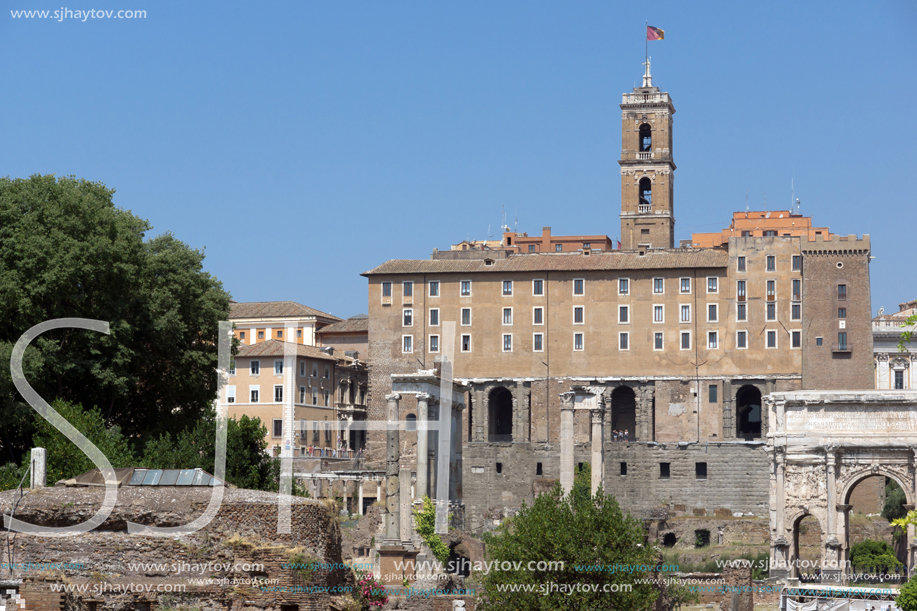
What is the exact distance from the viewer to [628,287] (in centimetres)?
7425

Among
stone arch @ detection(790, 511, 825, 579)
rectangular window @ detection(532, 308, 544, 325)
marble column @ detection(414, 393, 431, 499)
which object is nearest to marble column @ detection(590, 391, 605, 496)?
marble column @ detection(414, 393, 431, 499)

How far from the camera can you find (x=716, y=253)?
7481 cm

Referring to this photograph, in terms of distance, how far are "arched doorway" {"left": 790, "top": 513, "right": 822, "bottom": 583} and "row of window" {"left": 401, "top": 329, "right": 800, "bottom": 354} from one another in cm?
1493

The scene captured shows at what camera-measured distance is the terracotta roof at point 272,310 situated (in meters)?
90.3

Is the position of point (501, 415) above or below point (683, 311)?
below

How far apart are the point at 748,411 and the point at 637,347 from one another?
36.4ft

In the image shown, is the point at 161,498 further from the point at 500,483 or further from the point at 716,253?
the point at 716,253

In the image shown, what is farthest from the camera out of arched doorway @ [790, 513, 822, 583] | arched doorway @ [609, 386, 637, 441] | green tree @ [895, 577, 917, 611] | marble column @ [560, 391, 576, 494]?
arched doorway @ [609, 386, 637, 441]

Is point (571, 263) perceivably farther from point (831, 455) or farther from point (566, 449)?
point (831, 455)

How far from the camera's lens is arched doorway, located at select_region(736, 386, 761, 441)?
76438mm

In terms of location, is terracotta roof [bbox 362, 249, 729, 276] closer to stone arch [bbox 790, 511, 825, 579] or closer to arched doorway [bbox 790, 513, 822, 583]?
arched doorway [bbox 790, 513, 822, 583]

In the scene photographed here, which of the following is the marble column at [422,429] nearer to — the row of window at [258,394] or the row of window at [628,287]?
the row of window at [628,287]

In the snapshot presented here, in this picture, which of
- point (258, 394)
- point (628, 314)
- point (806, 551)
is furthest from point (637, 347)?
point (258, 394)

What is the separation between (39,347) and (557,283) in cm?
4599
